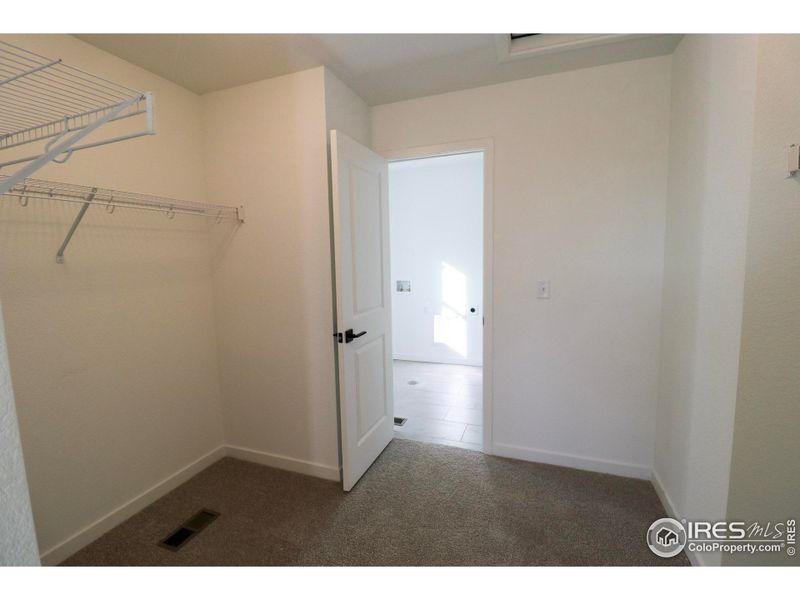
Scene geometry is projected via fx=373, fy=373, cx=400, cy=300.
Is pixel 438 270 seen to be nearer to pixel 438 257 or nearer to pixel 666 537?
pixel 438 257

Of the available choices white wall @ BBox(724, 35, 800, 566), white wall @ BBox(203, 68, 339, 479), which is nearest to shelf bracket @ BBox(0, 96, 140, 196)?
white wall @ BBox(203, 68, 339, 479)

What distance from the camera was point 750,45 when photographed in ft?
4.22

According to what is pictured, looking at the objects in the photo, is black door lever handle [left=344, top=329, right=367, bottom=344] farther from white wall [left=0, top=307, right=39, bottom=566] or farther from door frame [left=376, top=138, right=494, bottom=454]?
white wall [left=0, top=307, right=39, bottom=566]

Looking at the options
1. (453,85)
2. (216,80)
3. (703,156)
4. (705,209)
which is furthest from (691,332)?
(216,80)

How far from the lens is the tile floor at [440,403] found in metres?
2.96

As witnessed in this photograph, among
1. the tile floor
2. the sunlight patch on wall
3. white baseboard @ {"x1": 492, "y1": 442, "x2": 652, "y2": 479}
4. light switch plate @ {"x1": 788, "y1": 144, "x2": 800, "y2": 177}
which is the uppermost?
light switch plate @ {"x1": 788, "y1": 144, "x2": 800, "y2": 177}

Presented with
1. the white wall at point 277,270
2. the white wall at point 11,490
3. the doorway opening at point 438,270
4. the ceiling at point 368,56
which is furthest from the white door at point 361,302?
the doorway opening at point 438,270

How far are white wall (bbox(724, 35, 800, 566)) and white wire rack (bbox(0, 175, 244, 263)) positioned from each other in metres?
2.50

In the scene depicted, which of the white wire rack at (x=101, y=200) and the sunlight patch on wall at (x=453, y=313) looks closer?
the white wire rack at (x=101, y=200)

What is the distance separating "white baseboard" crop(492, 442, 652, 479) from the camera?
2318 millimetres

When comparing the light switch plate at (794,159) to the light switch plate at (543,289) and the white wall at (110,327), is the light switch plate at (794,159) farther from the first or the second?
the white wall at (110,327)

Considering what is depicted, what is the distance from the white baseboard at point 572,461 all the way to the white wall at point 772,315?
986 millimetres

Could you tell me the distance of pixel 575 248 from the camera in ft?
7.58

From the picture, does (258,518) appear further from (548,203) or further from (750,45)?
(750,45)
